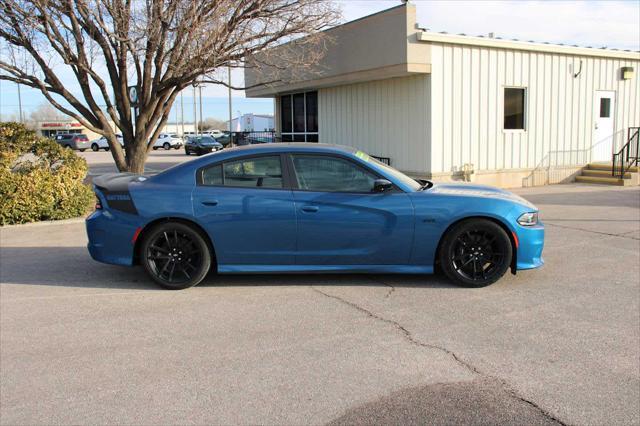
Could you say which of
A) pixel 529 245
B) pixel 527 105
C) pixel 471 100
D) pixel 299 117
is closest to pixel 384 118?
pixel 471 100

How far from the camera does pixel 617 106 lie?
17734mm

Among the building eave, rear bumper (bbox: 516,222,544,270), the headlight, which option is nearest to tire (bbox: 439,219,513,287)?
rear bumper (bbox: 516,222,544,270)

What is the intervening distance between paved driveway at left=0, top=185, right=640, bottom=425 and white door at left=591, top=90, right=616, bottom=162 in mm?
11806

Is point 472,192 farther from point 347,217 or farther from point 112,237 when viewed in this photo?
point 112,237

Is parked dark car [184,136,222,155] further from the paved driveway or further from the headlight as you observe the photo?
the headlight

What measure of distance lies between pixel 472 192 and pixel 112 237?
12.9ft

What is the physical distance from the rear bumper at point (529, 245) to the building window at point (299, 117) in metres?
Answer: 14.0

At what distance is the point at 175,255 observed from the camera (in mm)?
5984

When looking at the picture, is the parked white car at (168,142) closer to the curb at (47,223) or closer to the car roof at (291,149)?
the curb at (47,223)

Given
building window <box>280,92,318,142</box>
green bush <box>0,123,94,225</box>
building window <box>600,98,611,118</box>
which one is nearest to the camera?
green bush <box>0,123,94,225</box>

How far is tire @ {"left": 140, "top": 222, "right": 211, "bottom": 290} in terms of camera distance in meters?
5.91

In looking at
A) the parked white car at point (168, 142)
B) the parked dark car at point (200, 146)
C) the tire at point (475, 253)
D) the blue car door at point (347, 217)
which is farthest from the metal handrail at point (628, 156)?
the parked white car at point (168, 142)

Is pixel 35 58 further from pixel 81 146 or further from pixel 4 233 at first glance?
pixel 81 146

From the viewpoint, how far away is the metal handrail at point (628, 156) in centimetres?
1612
